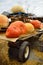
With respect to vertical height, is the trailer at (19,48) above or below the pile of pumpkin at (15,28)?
below

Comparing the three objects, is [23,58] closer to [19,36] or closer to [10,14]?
[19,36]

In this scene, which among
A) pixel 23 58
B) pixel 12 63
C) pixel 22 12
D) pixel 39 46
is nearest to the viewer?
pixel 23 58

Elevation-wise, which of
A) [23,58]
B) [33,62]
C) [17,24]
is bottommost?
[33,62]

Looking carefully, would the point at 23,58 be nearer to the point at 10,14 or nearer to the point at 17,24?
the point at 17,24

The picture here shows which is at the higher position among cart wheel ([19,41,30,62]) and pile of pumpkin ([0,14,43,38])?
pile of pumpkin ([0,14,43,38])

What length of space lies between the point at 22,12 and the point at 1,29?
0.29m

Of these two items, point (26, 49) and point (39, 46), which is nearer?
point (26, 49)

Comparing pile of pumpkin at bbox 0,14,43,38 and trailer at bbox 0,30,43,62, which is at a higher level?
pile of pumpkin at bbox 0,14,43,38

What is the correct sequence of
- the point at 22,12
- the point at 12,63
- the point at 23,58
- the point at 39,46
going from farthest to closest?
the point at 22,12 < the point at 39,46 < the point at 12,63 < the point at 23,58

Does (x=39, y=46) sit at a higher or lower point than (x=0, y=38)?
lower

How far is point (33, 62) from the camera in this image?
0.91 m

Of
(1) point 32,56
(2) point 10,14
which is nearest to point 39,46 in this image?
(1) point 32,56

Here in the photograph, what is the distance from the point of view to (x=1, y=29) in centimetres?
85

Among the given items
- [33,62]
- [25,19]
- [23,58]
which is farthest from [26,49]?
[25,19]
